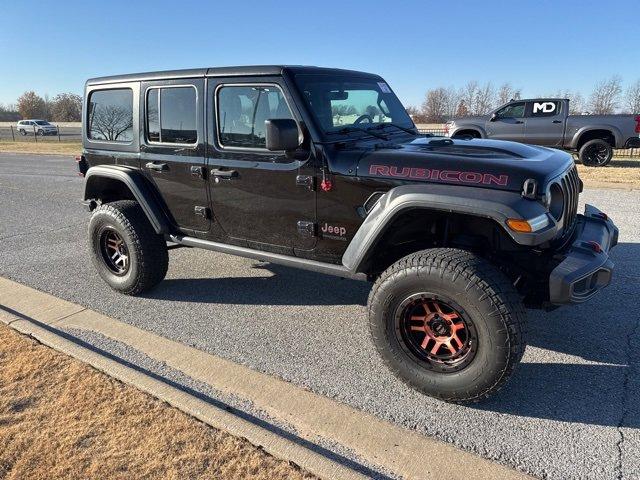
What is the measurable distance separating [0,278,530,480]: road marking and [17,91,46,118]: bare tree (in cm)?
8020

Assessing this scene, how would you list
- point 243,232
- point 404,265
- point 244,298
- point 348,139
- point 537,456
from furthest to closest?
point 244,298 < point 243,232 < point 348,139 < point 404,265 < point 537,456

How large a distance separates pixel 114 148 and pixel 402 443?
3.60m

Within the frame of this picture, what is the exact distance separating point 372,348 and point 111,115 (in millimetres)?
3198

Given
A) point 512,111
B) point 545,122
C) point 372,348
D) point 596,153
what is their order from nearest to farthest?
1. point 372,348
2. point 596,153
3. point 545,122
4. point 512,111

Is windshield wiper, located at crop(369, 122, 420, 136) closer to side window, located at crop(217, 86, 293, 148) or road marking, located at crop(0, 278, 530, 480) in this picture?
side window, located at crop(217, 86, 293, 148)

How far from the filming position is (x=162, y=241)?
4.46 meters

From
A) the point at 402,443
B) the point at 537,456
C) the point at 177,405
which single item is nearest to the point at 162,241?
the point at 177,405

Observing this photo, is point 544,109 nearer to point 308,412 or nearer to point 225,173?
point 225,173

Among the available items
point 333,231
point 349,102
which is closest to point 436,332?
point 333,231

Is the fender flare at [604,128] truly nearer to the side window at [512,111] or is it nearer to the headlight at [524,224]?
the side window at [512,111]

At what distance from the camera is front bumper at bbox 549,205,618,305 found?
2652 millimetres

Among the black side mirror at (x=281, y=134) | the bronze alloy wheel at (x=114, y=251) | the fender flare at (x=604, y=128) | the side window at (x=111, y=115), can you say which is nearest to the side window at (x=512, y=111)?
the fender flare at (x=604, y=128)

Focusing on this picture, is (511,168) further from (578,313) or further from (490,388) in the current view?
(578,313)

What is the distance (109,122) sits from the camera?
4590 millimetres
